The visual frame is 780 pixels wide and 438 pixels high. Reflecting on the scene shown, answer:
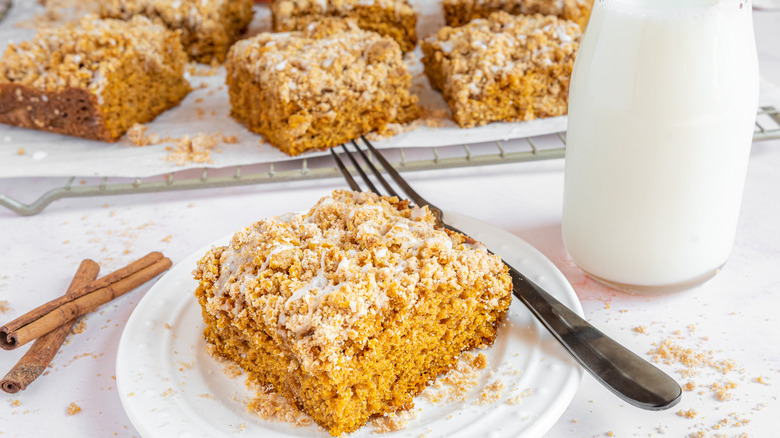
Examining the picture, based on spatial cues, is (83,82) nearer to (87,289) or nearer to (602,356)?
(87,289)

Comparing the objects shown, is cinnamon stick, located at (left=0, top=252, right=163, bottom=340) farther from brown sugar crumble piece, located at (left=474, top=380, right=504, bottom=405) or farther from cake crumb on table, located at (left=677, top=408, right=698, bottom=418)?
cake crumb on table, located at (left=677, top=408, right=698, bottom=418)

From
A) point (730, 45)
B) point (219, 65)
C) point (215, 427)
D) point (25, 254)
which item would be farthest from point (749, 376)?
point (219, 65)

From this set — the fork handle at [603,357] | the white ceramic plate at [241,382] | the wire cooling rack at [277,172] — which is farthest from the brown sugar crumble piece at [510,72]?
the fork handle at [603,357]

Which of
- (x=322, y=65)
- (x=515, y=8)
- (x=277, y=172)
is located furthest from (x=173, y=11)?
(x=515, y=8)

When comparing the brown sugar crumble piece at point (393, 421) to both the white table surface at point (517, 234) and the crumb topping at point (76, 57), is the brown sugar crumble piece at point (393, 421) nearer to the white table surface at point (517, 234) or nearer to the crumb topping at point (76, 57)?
the white table surface at point (517, 234)

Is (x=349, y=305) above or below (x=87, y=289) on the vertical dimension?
above

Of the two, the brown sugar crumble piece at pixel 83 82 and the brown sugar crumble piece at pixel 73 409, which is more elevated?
the brown sugar crumble piece at pixel 83 82

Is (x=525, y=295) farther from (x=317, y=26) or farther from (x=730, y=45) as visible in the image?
(x=317, y=26)
